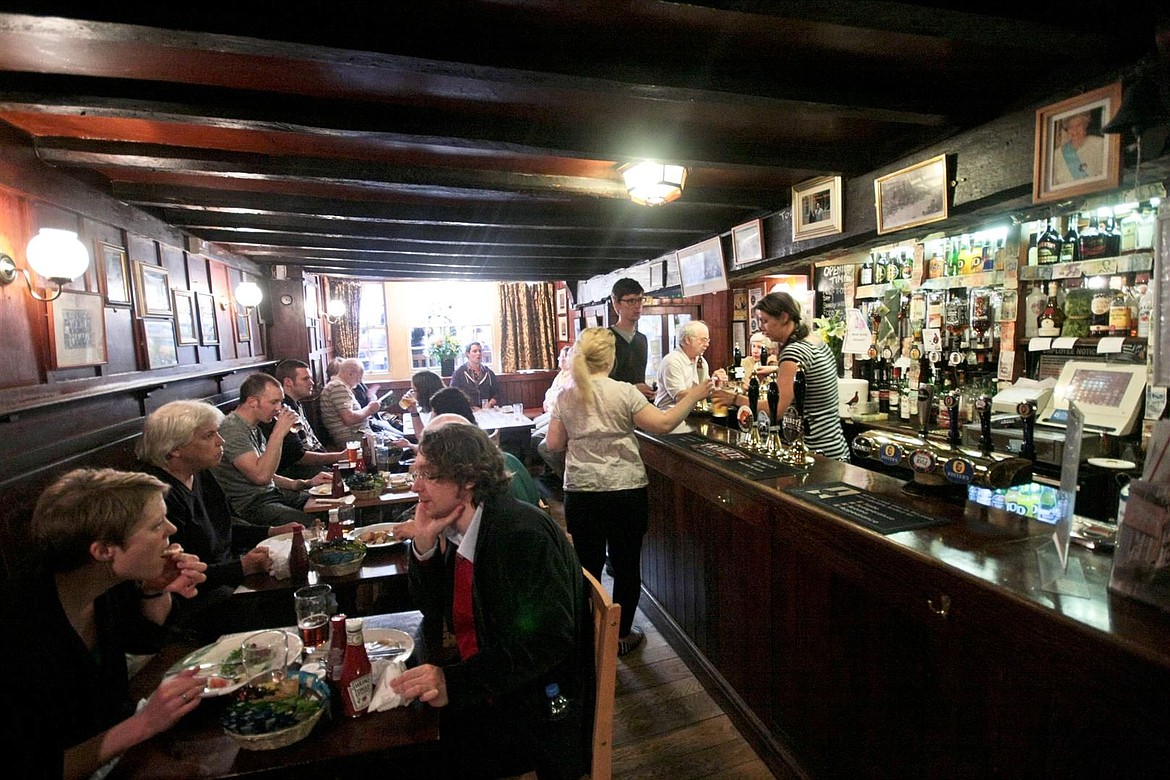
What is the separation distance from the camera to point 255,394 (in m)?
3.47

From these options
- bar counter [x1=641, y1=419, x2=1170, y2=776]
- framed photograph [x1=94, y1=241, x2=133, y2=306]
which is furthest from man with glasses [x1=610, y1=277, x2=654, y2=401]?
framed photograph [x1=94, y1=241, x2=133, y2=306]

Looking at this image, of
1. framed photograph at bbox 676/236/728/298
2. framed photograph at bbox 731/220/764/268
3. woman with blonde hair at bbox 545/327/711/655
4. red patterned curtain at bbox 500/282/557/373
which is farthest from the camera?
red patterned curtain at bbox 500/282/557/373

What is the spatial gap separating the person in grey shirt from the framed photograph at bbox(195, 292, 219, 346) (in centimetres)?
174

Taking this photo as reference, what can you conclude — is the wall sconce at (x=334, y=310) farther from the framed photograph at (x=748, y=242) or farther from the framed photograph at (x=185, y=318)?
the framed photograph at (x=748, y=242)

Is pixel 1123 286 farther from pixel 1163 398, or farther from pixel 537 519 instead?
pixel 537 519

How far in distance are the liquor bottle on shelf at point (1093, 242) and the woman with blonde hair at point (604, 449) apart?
258 cm

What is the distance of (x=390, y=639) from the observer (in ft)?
5.61

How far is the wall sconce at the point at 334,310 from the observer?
9.33 m

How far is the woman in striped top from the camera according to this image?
329 centimetres

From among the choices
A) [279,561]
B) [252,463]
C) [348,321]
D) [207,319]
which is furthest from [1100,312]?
[348,321]

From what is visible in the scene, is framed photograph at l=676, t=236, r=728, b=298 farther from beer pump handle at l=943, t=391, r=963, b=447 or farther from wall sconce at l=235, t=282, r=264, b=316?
wall sconce at l=235, t=282, r=264, b=316

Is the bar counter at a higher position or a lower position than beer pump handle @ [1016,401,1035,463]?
lower

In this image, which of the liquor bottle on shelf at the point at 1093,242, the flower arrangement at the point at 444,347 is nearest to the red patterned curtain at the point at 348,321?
the flower arrangement at the point at 444,347

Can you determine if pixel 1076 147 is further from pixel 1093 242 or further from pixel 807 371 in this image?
pixel 1093 242
